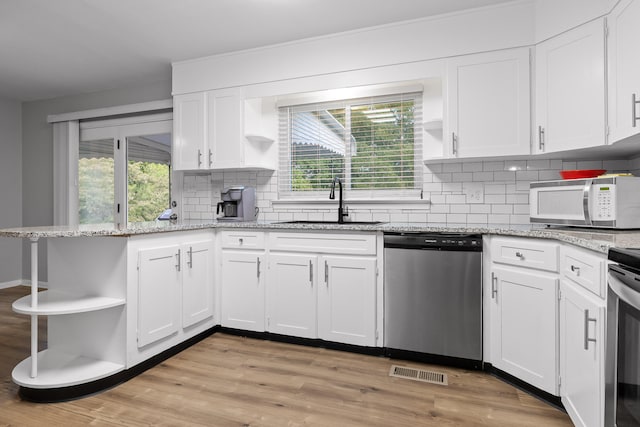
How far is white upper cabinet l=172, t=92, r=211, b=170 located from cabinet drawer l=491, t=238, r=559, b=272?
2.60 metres

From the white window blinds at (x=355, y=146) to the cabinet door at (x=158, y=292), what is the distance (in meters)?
1.37

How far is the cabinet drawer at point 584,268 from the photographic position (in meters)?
1.50

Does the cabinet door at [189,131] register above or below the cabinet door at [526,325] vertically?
above

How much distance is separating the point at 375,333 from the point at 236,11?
2.56 metres

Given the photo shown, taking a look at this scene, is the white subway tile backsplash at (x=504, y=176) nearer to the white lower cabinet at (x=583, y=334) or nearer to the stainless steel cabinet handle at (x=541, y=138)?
the stainless steel cabinet handle at (x=541, y=138)

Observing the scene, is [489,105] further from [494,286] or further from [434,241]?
[494,286]

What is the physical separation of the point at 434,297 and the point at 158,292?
185 centimetres

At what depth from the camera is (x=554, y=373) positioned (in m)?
1.98

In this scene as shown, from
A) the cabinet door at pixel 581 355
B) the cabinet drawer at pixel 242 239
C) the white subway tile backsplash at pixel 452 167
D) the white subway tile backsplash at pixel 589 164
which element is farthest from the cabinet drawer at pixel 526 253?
the cabinet drawer at pixel 242 239

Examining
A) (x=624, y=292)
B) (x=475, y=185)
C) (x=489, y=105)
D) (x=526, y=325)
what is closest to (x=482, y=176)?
(x=475, y=185)

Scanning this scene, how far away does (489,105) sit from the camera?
268 centimetres

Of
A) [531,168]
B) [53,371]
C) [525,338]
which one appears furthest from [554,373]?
[53,371]

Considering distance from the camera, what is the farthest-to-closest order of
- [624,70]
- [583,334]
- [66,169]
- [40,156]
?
[40,156], [66,169], [624,70], [583,334]

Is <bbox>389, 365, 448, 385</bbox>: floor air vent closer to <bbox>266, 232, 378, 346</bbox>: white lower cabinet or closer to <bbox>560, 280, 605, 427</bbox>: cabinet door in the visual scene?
<bbox>266, 232, 378, 346</bbox>: white lower cabinet
